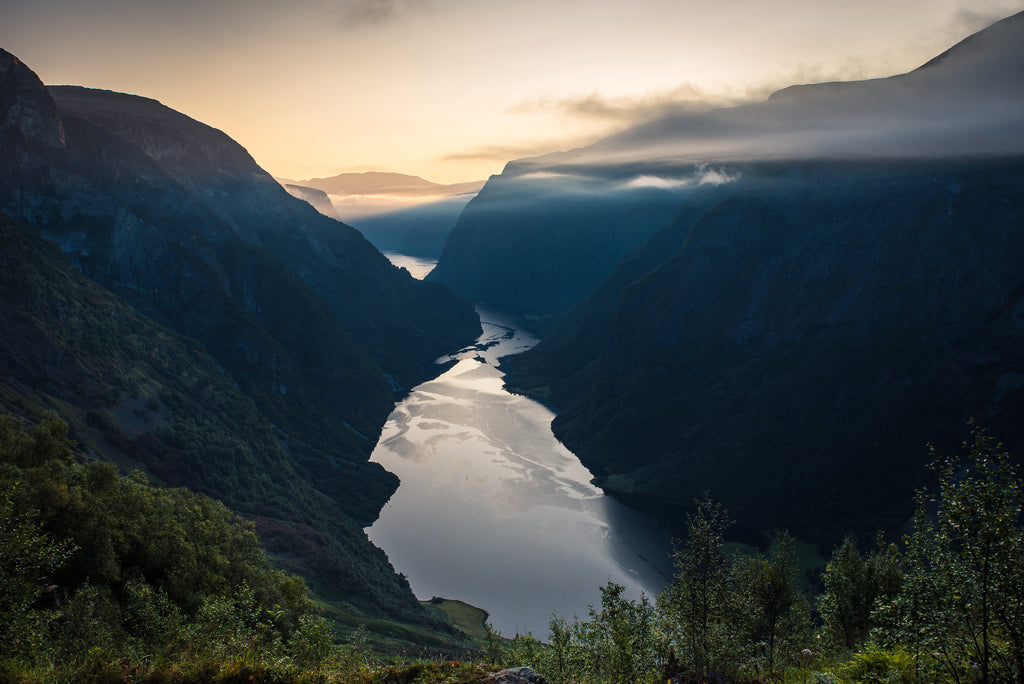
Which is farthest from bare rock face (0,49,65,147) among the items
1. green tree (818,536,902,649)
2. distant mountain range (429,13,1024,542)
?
green tree (818,536,902,649)

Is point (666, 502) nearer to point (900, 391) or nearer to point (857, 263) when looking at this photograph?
point (900, 391)

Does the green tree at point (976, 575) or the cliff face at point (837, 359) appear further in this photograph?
the cliff face at point (837, 359)

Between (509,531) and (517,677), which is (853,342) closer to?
(509,531)

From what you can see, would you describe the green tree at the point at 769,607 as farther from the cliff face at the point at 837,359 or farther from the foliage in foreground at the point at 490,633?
the cliff face at the point at 837,359

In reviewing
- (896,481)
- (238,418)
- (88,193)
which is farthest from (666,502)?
(88,193)

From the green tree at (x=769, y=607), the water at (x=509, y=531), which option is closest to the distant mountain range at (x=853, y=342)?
the water at (x=509, y=531)
